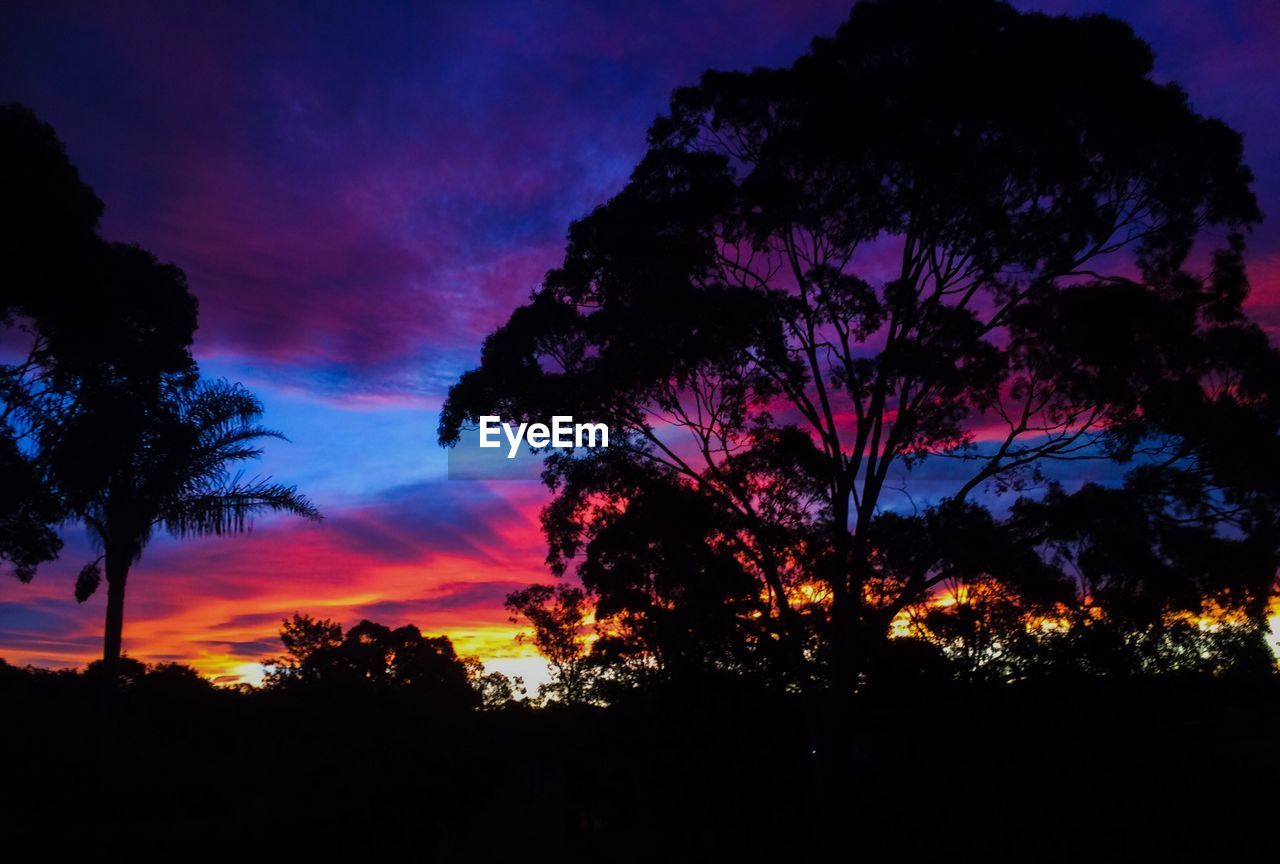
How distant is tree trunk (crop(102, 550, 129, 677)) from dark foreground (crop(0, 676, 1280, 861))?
3.26ft

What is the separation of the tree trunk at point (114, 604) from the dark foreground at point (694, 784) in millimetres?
992

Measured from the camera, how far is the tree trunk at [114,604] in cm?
1811

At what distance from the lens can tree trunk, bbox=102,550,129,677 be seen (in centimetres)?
1811

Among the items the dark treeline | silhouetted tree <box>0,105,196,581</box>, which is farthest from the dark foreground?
silhouetted tree <box>0,105,196,581</box>

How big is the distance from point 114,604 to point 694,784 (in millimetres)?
10963

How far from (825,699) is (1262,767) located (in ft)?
22.6

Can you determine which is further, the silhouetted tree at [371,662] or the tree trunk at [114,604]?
the silhouetted tree at [371,662]

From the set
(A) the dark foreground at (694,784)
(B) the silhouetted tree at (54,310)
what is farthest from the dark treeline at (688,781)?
(B) the silhouetted tree at (54,310)

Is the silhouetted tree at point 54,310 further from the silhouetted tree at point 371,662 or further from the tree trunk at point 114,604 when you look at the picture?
the silhouetted tree at point 371,662

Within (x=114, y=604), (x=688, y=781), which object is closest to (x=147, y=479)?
(x=114, y=604)

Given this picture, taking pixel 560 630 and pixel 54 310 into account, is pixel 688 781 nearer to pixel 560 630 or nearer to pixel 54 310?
pixel 560 630

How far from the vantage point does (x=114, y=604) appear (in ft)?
59.9

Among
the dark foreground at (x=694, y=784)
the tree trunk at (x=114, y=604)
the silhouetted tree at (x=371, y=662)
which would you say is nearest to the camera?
the dark foreground at (x=694, y=784)

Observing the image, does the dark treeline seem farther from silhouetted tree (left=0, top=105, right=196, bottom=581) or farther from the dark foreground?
silhouetted tree (left=0, top=105, right=196, bottom=581)
